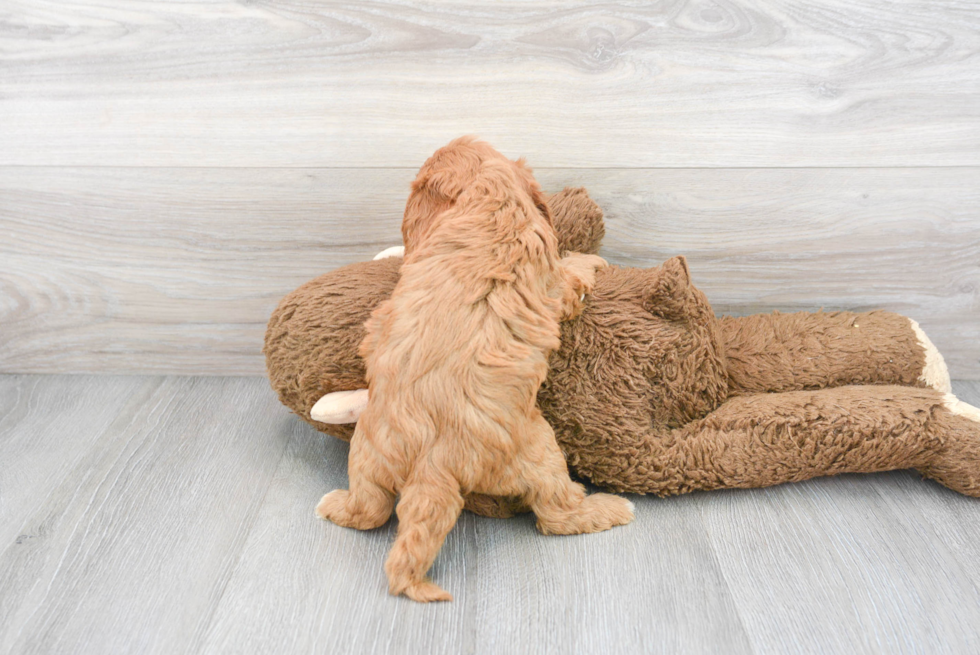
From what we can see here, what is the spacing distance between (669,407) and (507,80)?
0.57 meters

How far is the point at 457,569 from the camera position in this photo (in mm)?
878

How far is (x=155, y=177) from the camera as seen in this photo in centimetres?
122

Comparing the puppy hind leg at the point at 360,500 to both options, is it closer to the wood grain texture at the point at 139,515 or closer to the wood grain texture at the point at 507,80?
the wood grain texture at the point at 139,515

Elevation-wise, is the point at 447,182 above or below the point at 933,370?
above

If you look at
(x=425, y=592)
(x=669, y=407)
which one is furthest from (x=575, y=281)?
(x=425, y=592)

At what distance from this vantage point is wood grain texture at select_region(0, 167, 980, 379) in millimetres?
1188

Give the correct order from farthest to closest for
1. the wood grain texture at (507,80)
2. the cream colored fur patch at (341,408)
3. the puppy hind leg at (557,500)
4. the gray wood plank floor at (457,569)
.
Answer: the wood grain texture at (507,80)
the cream colored fur patch at (341,408)
the puppy hind leg at (557,500)
the gray wood plank floor at (457,569)

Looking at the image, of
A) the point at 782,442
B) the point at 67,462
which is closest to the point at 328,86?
the point at 67,462

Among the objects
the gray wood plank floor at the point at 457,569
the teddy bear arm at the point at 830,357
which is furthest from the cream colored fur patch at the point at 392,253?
the teddy bear arm at the point at 830,357

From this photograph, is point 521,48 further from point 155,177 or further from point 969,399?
point 969,399

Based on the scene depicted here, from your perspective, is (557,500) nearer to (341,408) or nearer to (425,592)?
(425,592)

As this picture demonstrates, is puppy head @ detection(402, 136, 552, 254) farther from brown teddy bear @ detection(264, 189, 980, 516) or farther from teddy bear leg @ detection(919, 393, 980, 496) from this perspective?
teddy bear leg @ detection(919, 393, 980, 496)

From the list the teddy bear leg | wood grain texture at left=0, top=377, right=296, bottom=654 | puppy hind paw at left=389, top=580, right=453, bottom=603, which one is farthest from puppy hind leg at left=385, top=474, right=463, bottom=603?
the teddy bear leg

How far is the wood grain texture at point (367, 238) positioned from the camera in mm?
1188
